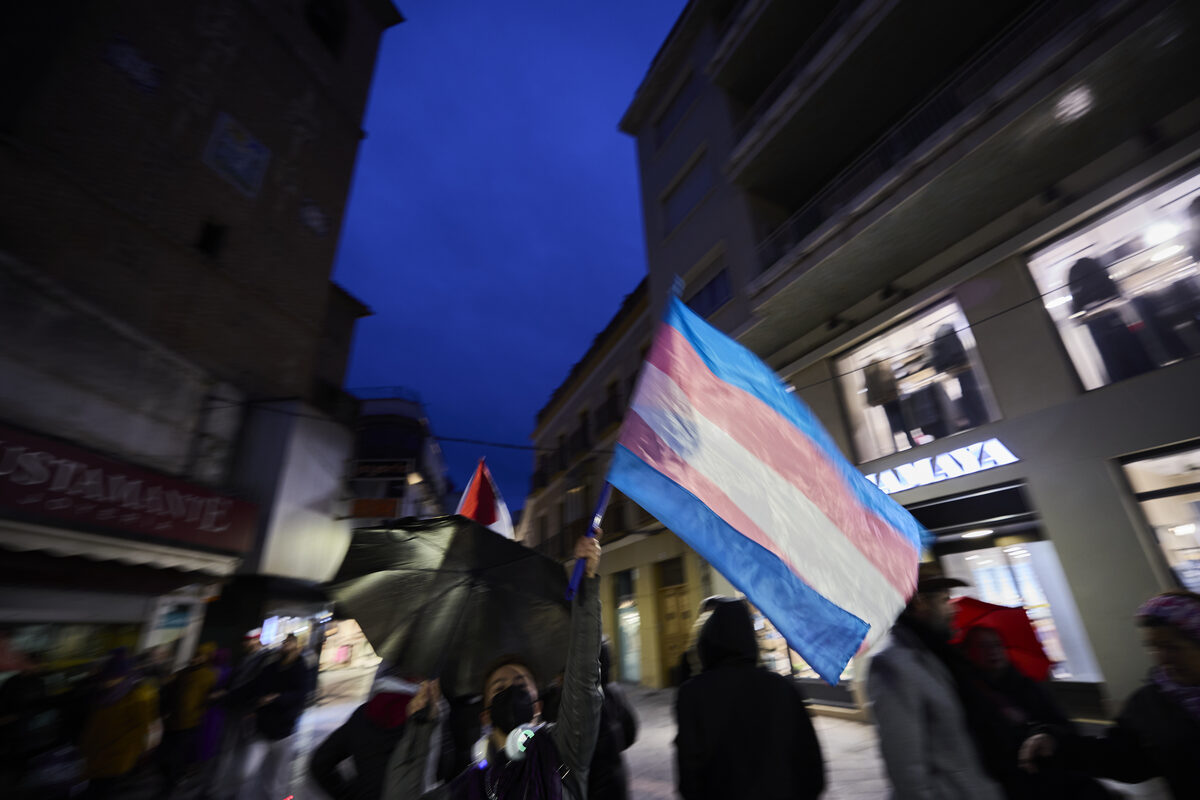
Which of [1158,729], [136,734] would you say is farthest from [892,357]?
[136,734]

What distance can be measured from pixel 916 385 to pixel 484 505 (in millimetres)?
6950

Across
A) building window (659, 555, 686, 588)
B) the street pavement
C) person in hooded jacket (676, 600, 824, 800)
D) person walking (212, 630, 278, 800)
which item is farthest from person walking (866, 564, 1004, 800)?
building window (659, 555, 686, 588)

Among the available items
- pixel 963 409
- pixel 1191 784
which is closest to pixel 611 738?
pixel 1191 784

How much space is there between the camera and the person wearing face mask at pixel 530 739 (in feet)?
6.37

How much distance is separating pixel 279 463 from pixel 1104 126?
1581cm

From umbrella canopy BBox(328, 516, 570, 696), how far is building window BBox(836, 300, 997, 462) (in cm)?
677

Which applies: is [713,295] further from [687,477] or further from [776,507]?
[687,477]

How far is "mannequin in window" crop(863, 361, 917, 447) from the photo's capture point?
844cm

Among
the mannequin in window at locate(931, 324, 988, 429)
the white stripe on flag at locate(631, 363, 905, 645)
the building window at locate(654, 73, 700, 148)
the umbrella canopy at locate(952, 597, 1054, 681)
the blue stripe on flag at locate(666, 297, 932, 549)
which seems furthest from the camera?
the building window at locate(654, 73, 700, 148)

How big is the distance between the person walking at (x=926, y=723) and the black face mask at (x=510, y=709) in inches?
62.1

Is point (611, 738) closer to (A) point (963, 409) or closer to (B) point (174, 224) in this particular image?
(A) point (963, 409)

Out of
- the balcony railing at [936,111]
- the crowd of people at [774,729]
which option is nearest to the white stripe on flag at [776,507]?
the crowd of people at [774,729]

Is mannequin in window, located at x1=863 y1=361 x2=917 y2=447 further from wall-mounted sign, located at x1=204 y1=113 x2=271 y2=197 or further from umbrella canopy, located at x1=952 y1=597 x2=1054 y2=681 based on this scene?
wall-mounted sign, located at x1=204 y1=113 x2=271 y2=197

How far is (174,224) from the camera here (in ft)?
35.9
